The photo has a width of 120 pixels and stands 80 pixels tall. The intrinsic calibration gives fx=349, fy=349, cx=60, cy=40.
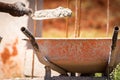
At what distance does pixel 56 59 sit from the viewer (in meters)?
2.55

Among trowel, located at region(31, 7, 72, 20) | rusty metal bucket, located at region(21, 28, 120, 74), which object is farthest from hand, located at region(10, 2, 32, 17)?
rusty metal bucket, located at region(21, 28, 120, 74)

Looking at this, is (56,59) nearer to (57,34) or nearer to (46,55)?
(46,55)

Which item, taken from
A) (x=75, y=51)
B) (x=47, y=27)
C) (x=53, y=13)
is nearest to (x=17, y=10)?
(x=53, y=13)

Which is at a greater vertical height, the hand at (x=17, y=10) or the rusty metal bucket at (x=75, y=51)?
the hand at (x=17, y=10)

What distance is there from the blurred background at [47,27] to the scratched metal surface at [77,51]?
230 cm

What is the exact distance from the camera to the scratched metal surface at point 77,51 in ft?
7.98

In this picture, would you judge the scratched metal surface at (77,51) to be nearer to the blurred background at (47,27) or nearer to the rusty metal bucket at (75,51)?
the rusty metal bucket at (75,51)

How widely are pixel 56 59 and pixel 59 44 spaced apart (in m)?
0.14

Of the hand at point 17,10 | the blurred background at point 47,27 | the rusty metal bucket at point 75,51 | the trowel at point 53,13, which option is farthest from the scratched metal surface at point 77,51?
the blurred background at point 47,27

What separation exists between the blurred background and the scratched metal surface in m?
2.30

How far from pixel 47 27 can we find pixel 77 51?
2732 millimetres

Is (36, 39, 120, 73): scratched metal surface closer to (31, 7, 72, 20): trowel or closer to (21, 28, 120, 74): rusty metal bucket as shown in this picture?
(21, 28, 120, 74): rusty metal bucket

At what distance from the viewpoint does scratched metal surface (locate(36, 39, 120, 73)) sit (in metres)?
2.43

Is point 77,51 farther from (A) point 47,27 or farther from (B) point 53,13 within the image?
(A) point 47,27
